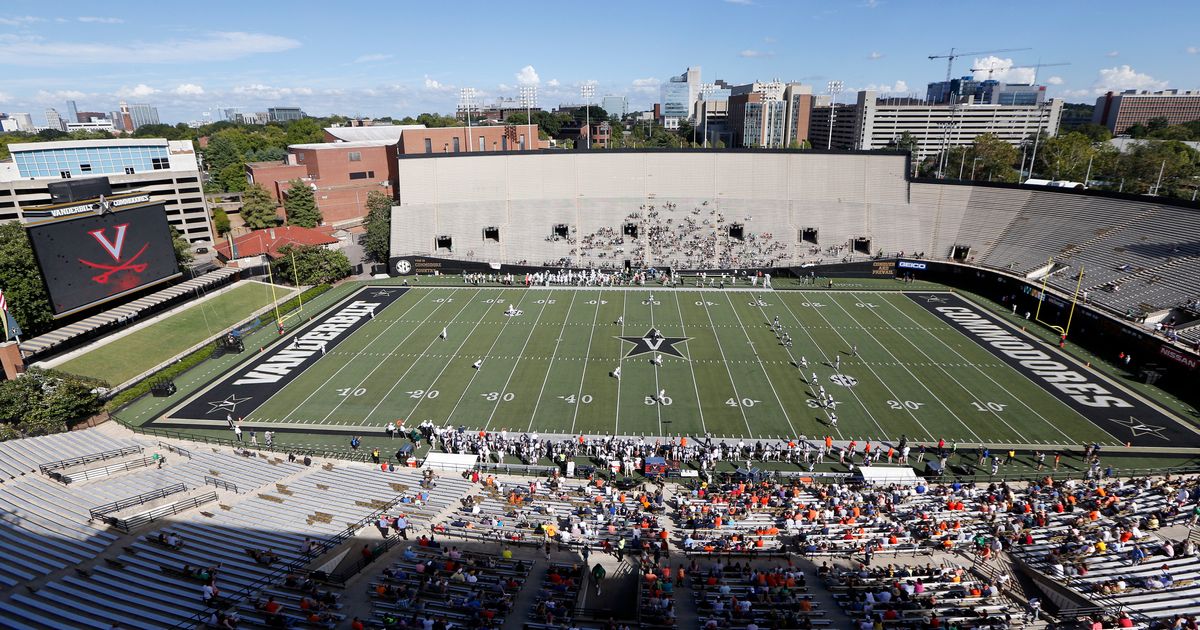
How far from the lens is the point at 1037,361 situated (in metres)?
30.0

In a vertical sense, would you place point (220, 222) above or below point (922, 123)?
below

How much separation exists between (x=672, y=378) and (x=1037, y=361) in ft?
61.4

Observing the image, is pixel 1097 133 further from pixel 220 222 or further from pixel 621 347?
pixel 220 222

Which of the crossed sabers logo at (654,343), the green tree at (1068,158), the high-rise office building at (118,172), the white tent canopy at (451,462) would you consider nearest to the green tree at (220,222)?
the high-rise office building at (118,172)

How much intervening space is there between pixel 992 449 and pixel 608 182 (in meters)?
39.0

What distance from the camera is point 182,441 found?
23.3 m

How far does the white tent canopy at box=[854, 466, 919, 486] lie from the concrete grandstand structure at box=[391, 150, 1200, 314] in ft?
89.6

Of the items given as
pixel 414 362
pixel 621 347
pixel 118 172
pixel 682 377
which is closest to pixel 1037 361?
pixel 682 377

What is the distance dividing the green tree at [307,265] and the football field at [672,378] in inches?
286

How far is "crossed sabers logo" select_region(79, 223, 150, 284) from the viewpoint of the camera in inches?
1238

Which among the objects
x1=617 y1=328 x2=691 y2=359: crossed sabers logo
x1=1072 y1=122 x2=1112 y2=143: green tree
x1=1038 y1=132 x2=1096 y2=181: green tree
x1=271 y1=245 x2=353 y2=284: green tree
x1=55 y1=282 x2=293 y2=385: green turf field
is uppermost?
x1=1072 y1=122 x2=1112 y2=143: green tree

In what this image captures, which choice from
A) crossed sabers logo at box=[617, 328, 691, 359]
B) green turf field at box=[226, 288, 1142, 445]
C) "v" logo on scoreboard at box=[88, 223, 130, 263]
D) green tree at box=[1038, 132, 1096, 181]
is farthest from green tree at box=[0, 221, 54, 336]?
green tree at box=[1038, 132, 1096, 181]

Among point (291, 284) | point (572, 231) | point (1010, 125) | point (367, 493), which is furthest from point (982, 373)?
point (1010, 125)

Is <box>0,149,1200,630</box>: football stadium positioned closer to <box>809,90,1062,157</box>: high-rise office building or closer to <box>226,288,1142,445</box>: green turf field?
<box>226,288,1142,445</box>: green turf field
